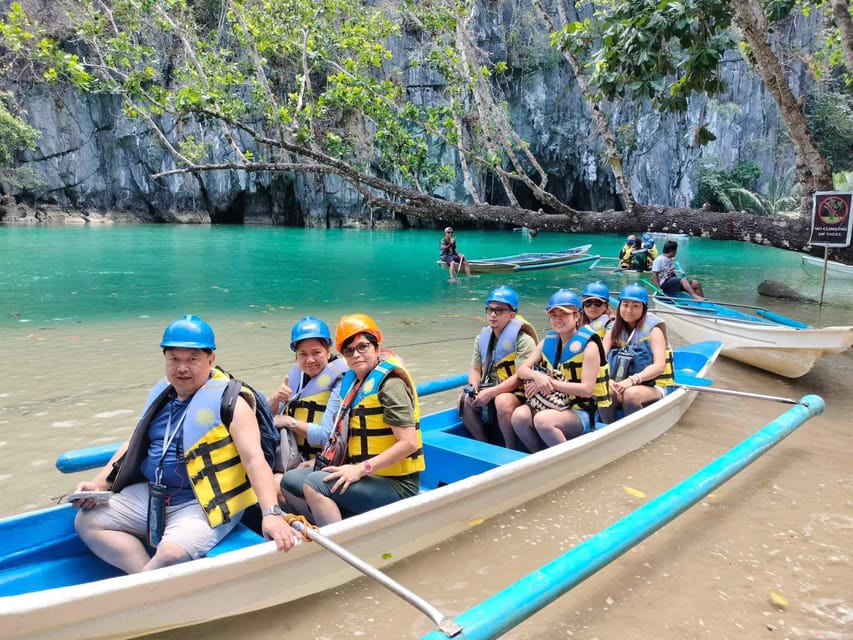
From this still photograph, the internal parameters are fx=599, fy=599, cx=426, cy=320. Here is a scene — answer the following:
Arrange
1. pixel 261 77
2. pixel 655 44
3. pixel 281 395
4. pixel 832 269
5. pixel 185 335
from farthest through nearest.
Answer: pixel 832 269
pixel 261 77
pixel 655 44
pixel 281 395
pixel 185 335

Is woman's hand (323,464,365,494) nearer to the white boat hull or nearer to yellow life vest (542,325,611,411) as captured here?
yellow life vest (542,325,611,411)

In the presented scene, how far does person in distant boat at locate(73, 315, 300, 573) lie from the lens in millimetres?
2600

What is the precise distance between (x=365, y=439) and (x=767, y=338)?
21.1 feet

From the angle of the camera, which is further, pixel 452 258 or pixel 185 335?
pixel 452 258

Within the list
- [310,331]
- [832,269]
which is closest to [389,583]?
[310,331]

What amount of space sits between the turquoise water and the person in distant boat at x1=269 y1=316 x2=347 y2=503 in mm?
7712

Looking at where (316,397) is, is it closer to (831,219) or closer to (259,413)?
(259,413)

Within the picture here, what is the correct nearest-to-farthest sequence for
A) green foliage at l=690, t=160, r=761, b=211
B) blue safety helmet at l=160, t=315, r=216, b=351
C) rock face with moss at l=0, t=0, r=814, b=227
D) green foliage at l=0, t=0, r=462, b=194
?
1. blue safety helmet at l=160, t=315, r=216, b=351
2. green foliage at l=0, t=0, r=462, b=194
3. rock face with moss at l=0, t=0, r=814, b=227
4. green foliage at l=690, t=160, r=761, b=211

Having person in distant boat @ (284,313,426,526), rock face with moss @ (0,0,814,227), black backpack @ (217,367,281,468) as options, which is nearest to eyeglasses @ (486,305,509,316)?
person in distant boat @ (284,313,426,526)

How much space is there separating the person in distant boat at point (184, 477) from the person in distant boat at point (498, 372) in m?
2.16

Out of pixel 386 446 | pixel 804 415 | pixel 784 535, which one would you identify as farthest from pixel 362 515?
pixel 804 415

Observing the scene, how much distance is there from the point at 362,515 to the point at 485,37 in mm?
38992

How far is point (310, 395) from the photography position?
141 inches

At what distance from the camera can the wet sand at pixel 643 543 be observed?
2.81m
